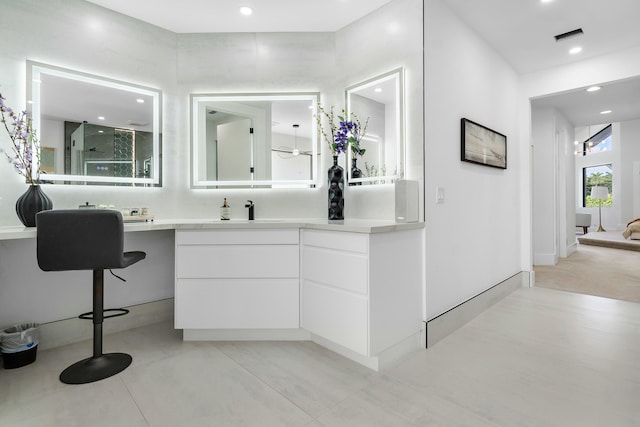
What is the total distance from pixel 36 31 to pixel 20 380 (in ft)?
7.93

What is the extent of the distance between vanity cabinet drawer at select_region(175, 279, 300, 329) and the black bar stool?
530 millimetres

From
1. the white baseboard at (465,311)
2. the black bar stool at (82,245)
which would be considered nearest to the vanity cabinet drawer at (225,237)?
the black bar stool at (82,245)

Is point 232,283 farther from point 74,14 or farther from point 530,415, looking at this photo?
point 74,14

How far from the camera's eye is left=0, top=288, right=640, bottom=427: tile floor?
1.61 meters

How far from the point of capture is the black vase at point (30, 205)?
2.13 metres

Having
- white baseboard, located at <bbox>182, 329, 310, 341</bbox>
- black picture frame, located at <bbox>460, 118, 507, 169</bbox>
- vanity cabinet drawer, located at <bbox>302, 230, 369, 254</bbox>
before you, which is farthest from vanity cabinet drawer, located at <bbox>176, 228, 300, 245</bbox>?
black picture frame, located at <bbox>460, 118, 507, 169</bbox>

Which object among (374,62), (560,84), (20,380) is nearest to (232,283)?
(20,380)

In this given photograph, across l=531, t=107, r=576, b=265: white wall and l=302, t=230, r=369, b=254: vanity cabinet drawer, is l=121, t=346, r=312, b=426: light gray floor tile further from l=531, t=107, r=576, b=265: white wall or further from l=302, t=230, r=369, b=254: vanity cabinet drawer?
l=531, t=107, r=576, b=265: white wall

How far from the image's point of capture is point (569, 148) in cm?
657

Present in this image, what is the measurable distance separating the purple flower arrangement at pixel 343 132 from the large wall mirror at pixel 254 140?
5.0 inches

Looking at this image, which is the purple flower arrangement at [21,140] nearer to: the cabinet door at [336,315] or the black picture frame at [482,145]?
the cabinet door at [336,315]

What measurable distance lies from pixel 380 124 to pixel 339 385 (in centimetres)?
199

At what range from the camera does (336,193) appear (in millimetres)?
2771

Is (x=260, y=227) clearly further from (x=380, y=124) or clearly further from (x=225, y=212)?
(x=380, y=124)
